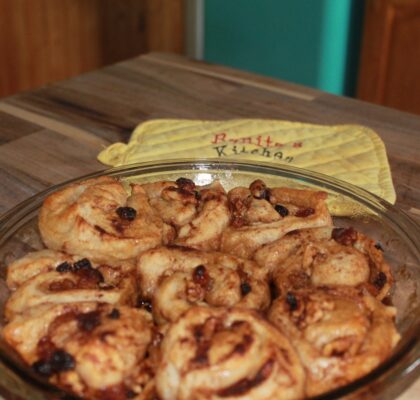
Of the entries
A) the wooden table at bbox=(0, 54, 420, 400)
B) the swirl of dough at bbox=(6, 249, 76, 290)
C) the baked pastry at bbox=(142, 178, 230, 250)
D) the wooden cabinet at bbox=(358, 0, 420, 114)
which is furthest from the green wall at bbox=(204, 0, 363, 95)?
the swirl of dough at bbox=(6, 249, 76, 290)

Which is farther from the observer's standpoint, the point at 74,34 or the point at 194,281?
the point at 74,34

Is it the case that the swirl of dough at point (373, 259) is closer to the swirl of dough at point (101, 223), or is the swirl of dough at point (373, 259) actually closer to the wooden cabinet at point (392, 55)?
the swirl of dough at point (101, 223)

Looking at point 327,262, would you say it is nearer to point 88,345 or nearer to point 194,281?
point 194,281

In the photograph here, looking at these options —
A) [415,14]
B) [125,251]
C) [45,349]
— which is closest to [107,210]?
[125,251]

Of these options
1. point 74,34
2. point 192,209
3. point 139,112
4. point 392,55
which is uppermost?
point 192,209

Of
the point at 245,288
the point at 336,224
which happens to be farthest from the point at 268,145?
the point at 245,288

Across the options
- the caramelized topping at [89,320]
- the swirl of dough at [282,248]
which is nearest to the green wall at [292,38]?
the swirl of dough at [282,248]
